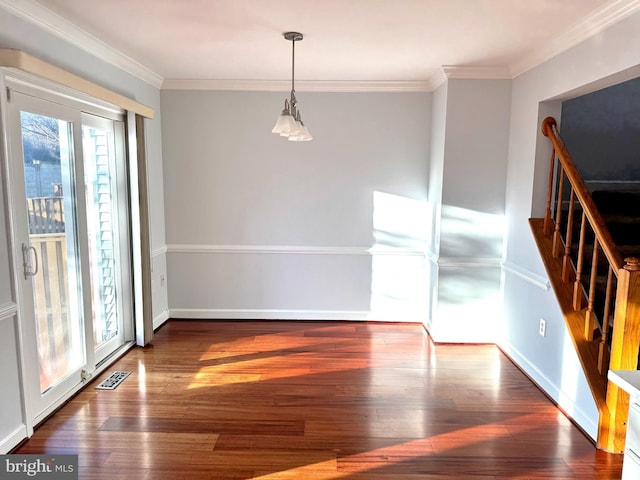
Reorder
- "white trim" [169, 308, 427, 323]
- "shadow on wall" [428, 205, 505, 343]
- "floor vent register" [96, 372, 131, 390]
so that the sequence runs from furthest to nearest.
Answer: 1. "white trim" [169, 308, 427, 323]
2. "shadow on wall" [428, 205, 505, 343]
3. "floor vent register" [96, 372, 131, 390]

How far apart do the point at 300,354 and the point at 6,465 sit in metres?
2.08

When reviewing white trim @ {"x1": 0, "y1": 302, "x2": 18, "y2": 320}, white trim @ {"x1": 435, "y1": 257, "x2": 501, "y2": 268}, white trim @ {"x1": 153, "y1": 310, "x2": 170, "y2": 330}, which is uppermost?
white trim @ {"x1": 435, "y1": 257, "x2": 501, "y2": 268}

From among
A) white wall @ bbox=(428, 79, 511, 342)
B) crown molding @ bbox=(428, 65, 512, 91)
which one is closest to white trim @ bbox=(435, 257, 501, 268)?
white wall @ bbox=(428, 79, 511, 342)

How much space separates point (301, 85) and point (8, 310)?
306cm

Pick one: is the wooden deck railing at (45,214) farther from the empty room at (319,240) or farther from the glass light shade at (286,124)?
the glass light shade at (286,124)

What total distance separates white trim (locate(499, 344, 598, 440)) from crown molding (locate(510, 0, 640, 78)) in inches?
88.8

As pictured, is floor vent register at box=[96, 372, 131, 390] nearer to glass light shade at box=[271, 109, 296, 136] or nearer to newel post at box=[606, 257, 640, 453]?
glass light shade at box=[271, 109, 296, 136]

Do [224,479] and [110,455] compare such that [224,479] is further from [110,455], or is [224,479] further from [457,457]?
[457,457]

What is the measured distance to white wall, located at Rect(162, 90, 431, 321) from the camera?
421 cm

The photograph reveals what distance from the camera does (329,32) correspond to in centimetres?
275

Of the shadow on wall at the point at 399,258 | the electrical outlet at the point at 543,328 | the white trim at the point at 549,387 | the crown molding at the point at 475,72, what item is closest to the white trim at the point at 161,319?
the shadow on wall at the point at 399,258

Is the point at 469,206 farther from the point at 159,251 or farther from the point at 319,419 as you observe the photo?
the point at 159,251

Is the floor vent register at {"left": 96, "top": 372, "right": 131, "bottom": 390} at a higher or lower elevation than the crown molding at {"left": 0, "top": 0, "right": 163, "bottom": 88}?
lower

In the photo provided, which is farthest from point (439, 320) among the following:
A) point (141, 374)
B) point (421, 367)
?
point (141, 374)
